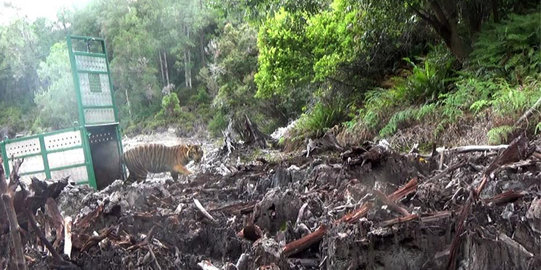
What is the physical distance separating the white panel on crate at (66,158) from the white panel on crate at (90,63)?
1123 millimetres

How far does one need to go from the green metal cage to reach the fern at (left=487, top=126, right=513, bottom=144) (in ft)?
12.9

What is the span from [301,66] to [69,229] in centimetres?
769

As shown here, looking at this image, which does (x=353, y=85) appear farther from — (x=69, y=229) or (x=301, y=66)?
(x=69, y=229)

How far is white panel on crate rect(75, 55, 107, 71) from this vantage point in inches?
245

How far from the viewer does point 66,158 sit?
237 inches

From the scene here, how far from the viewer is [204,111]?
20500 millimetres

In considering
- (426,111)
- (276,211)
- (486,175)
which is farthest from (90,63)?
(486,175)

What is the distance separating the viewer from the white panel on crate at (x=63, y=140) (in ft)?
19.3

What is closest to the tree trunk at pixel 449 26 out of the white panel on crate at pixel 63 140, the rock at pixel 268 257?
the white panel on crate at pixel 63 140

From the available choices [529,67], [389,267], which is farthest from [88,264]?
[529,67]

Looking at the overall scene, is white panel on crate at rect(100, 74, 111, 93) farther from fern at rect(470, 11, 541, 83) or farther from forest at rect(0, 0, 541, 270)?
fern at rect(470, 11, 541, 83)

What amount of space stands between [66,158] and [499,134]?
4894 mm

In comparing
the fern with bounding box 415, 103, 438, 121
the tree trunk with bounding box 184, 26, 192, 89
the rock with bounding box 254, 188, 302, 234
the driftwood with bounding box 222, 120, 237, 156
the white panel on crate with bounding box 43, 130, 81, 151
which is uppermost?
the tree trunk with bounding box 184, 26, 192, 89

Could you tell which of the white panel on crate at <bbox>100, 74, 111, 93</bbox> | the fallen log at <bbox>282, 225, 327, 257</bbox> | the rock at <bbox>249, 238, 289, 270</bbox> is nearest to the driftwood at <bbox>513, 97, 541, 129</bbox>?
the fallen log at <bbox>282, 225, 327, 257</bbox>
